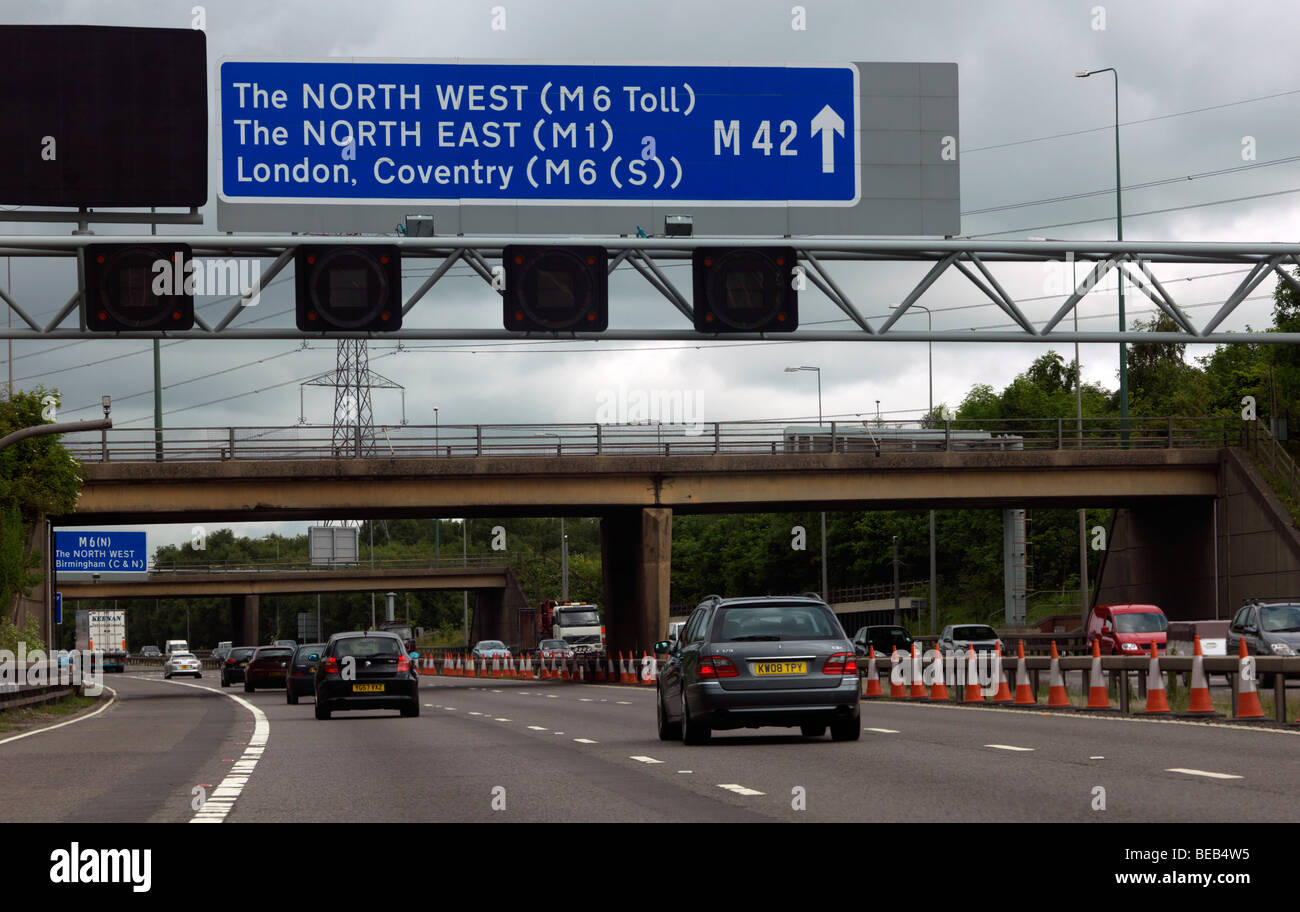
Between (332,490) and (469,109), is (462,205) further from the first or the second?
(332,490)

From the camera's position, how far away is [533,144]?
24.2 metres

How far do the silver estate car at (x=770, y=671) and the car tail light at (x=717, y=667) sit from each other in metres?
0.01

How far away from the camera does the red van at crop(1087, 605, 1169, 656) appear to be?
140 ft

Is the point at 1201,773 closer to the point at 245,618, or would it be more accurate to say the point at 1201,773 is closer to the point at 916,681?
the point at 916,681

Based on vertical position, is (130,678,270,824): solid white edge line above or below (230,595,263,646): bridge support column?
above

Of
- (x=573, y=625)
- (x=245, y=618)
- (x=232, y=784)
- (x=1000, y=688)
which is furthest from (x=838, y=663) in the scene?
(x=245, y=618)

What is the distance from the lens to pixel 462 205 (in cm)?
2448

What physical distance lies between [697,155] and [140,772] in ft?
33.7

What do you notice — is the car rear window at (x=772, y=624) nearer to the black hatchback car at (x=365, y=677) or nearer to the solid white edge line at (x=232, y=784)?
the solid white edge line at (x=232, y=784)

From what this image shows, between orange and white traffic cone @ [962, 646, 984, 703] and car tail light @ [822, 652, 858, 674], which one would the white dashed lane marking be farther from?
orange and white traffic cone @ [962, 646, 984, 703]

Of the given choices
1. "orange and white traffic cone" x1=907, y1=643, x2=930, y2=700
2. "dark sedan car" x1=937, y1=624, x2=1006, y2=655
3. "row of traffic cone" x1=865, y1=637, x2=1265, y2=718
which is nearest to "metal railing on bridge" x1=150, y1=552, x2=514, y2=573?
"dark sedan car" x1=937, y1=624, x2=1006, y2=655

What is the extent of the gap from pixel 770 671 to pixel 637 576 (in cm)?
3909

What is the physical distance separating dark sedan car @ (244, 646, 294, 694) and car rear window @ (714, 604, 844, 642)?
39.2 m
